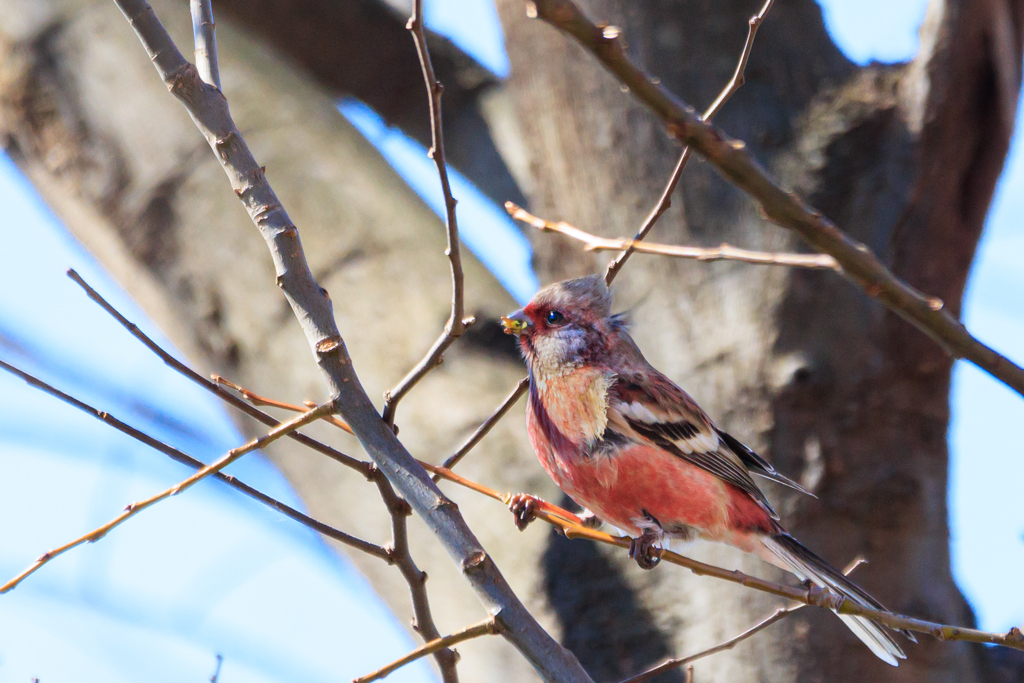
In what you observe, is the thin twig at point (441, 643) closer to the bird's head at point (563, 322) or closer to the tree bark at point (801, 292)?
the bird's head at point (563, 322)

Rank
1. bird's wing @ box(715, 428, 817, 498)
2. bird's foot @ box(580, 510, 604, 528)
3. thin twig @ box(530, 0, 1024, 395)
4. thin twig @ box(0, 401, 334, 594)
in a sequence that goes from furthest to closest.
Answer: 1. bird's wing @ box(715, 428, 817, 498)
2. bird's foot @ box(580, 510, 604, 528)
3. thin twig @ box(0, 401, 334, 594)
4. thin twig @ box(530, 0, 1024, 395)

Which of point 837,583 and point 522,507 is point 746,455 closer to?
point 837,583

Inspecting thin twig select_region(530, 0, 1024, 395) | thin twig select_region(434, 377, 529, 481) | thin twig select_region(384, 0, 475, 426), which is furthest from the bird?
thin twig select_region(530, 0, 1024, 395)

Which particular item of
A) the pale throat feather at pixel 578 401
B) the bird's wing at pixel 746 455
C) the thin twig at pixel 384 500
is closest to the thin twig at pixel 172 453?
the thin twig at pixel 384 500

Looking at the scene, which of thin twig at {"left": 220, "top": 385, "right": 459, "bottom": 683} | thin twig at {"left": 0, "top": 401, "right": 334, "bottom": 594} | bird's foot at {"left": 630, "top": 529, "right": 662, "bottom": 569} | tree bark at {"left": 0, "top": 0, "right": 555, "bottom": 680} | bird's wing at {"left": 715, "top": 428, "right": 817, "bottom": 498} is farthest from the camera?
tree bark at {"left": 0, "top": 0, "right": 555, "bottom": 680}

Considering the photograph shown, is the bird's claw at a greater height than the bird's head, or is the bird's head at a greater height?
the bird's head

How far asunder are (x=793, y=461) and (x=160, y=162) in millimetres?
2823

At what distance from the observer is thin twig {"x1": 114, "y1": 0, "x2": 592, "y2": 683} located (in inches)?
65.2

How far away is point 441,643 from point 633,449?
0.95 meters

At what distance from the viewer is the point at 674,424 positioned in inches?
108

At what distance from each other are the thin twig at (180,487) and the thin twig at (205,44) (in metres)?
0.80

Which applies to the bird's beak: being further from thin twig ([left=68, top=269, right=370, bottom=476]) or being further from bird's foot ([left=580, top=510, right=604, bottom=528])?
thin twig ([left=68, top=269, right=370, bottom=476])

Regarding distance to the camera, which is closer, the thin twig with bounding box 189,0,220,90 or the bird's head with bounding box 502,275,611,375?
the thin twig with bounding box 189,0,220,90

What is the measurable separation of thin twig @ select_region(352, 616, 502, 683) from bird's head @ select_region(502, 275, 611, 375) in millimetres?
1124
